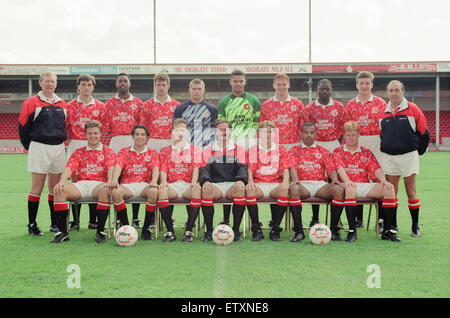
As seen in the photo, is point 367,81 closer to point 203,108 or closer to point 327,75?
point 203,108

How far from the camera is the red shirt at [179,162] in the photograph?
5.21m

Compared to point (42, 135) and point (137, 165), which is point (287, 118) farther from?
point (42, 135)

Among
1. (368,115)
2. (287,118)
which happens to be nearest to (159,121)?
(287,118)

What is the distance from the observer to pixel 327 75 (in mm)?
27328

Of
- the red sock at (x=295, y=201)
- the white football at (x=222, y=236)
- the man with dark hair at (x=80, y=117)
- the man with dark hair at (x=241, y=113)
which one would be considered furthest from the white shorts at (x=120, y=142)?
the red sock at (x=295, y=201)

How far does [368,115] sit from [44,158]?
165 inches

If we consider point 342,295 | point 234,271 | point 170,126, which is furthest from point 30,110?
point 342,295

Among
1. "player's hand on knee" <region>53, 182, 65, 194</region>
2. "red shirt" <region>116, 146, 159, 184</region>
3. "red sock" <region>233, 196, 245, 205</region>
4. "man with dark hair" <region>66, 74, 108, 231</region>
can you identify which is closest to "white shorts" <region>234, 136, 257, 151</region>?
"red sock" <region>233, 196, 245, 205</region>

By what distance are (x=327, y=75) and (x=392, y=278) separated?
25.4m

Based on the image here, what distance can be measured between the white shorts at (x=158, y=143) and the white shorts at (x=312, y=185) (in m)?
1.92

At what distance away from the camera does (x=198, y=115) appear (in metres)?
5.69

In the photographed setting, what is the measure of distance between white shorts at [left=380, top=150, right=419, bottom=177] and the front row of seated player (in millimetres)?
190

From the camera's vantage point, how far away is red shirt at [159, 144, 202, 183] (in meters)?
5.21
